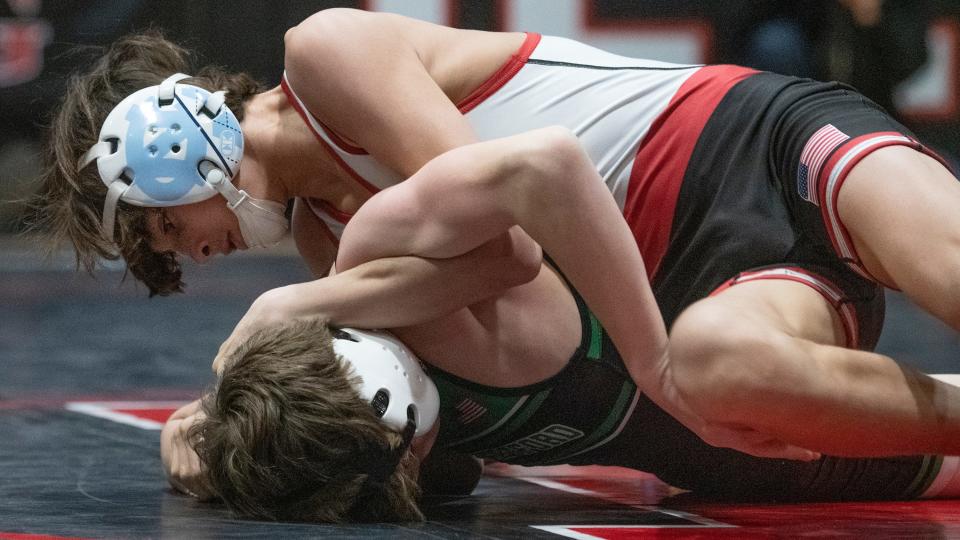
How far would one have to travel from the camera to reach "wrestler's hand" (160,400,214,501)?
2.84 metres

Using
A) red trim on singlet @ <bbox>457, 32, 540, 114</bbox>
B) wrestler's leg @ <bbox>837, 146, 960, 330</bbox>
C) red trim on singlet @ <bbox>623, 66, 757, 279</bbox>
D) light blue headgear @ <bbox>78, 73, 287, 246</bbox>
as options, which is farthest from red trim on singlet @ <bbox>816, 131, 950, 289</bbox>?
light blue headgear @ <bbox>78, 73, 287, 246</bbox>

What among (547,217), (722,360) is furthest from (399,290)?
(722,360)

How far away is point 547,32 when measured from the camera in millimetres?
8648

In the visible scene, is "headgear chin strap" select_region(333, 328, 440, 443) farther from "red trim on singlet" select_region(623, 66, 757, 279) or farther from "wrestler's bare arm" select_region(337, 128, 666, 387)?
"red trim on singlet" select_region(623, 66, 757, 279)

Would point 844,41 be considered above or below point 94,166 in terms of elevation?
below

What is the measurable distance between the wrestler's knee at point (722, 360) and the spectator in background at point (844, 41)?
5.88 m

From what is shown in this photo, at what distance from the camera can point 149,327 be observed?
614 cm

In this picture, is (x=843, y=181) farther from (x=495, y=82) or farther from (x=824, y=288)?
(x=495, y=82)

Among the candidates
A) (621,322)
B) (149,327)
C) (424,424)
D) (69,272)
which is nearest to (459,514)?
(424,424)

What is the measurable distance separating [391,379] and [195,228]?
0.86 m

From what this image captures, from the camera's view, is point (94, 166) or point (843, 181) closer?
point (843, 181)

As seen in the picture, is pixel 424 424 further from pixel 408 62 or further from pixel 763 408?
pixel 408 62

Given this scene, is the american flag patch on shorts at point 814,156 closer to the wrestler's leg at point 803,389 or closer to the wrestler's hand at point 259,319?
the wrestler's leg at point 803,389

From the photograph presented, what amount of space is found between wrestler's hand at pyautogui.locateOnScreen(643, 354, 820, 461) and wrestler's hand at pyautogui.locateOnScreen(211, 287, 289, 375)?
2.21 ft
